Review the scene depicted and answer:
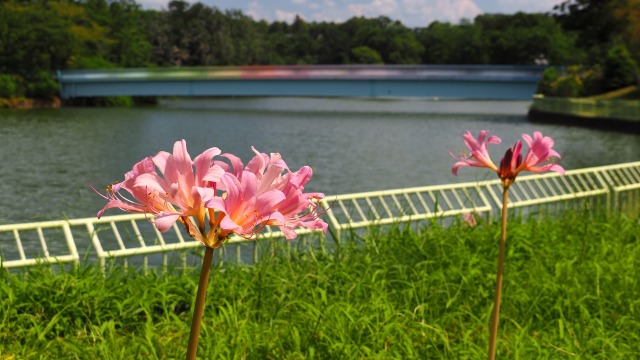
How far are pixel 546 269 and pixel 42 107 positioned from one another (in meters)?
57.0

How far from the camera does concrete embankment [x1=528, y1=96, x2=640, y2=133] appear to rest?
3594 centimetres

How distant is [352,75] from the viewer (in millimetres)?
52719

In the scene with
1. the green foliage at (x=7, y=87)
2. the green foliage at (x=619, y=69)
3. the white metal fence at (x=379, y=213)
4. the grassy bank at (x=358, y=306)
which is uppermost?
the grassy bank at (x=358, y=306)

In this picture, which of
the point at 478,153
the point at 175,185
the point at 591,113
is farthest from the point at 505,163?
the point at 591,113

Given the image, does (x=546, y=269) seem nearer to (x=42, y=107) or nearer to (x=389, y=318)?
(x=389, y=318)

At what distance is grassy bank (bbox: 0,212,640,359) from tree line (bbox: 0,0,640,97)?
128 feet

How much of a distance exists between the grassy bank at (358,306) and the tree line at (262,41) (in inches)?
1541

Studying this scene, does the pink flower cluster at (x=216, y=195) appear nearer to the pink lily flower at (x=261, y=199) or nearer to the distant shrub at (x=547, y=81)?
the pink lily flower at (x=261, y=199)

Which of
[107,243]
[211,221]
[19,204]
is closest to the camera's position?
[211,221]

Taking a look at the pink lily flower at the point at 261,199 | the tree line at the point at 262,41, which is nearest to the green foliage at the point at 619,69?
the tree line at the point at 262,41

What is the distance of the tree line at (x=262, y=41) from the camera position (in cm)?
5034

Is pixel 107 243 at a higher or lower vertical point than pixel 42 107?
higher

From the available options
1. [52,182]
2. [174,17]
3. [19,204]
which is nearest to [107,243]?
[19,204]

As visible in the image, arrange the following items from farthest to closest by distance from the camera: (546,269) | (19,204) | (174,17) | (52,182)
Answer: (174,17), (52,182), (19,204), (546,269)
